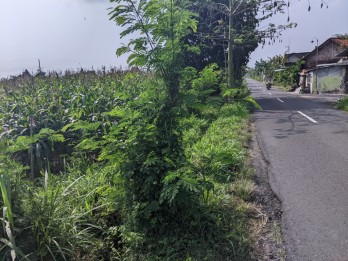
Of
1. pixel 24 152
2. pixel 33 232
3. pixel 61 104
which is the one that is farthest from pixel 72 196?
pixel 61 104

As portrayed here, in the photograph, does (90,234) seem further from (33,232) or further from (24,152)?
(24,152)

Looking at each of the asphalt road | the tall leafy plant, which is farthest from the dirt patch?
the tall leafy plant

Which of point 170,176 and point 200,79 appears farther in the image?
point 200,79

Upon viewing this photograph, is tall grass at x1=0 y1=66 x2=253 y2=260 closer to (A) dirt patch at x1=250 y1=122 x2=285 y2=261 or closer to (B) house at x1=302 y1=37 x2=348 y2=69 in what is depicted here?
(A) dirt patch at x1=250 y1=122 x2=285 y2=261

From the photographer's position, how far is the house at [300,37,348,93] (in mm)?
31453

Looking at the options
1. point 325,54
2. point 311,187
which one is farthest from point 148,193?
point 325,54

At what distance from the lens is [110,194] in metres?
3.39

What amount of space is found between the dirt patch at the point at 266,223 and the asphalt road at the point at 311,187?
7cm

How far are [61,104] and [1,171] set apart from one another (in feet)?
14.1

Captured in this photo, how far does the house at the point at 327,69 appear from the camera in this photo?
1238 inches

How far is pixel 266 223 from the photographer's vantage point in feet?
11.8

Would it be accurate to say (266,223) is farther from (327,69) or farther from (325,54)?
(325,54)

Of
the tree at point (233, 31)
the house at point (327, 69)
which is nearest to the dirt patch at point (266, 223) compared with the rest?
the tree at point (233, 31)

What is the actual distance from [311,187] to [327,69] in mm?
33140
